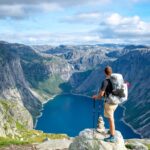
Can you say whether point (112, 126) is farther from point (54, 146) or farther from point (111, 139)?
point (54, 146)

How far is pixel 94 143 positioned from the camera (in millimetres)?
36125

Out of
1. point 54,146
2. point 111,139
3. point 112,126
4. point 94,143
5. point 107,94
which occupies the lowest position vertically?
point 54,146

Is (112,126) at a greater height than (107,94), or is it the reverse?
(107,94)

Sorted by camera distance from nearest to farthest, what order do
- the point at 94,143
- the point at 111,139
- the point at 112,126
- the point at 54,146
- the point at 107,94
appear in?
1. the point at 107,94
2. the point at 112,126
3. the point at 111,139
4. the point at 94,143
5. the point at 54,146

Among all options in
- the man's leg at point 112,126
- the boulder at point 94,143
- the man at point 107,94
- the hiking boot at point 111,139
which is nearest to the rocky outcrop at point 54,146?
the boulder at point 94,143

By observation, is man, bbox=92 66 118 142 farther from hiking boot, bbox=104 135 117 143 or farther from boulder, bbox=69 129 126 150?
boulder, bbox=69 129 126 150

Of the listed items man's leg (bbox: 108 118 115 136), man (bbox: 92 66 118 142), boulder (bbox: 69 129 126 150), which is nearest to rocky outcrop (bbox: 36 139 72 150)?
boulder (bbox: 69 129 126 150)

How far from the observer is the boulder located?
3584 centimetres

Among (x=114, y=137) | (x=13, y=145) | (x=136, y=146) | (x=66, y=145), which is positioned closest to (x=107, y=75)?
(x=114, y=137)

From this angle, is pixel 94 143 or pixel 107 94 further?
pixel 94 143

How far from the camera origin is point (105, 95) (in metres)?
34.6

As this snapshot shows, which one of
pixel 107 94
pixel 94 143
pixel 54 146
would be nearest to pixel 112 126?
pixel 94 143

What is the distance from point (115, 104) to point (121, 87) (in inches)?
64.3

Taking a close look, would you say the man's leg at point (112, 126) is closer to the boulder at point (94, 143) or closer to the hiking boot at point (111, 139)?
the hiking boot at point (111, 139)
